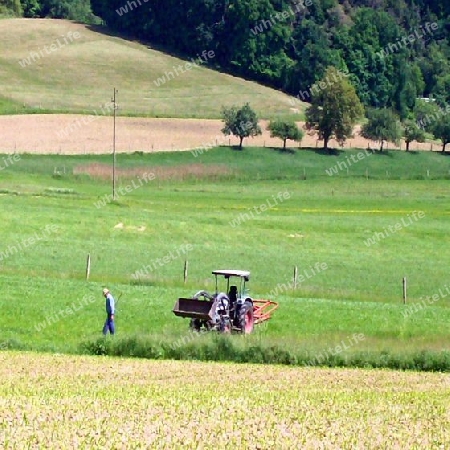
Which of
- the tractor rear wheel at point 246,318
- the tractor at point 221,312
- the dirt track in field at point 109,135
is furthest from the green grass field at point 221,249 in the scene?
the dirt track in field at point 109,135

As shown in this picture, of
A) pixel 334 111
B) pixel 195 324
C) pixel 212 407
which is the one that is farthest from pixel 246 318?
pixel 334 111

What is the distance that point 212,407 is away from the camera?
1734cm

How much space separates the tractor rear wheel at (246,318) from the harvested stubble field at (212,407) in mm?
5409

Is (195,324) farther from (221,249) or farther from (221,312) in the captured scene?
(221,249)

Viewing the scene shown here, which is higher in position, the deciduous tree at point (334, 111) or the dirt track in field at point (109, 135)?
the deciduous tree at point (334, 111)

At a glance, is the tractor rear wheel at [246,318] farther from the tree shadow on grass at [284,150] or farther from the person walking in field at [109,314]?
the tree shadow on grass at [284,150]

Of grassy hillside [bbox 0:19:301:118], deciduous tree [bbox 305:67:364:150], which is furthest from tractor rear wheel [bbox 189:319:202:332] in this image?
grassy hillside [bbox 0:19:301:118]

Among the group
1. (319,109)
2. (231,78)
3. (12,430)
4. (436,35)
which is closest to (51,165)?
(319,109)

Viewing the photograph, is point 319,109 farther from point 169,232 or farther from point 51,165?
point 169,232

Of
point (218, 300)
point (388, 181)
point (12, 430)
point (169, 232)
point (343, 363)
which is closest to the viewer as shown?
point (12, 430)

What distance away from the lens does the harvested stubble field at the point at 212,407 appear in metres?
14.7

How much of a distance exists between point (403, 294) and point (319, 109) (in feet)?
248

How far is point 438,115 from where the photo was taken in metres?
124

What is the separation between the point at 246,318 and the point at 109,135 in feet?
256
